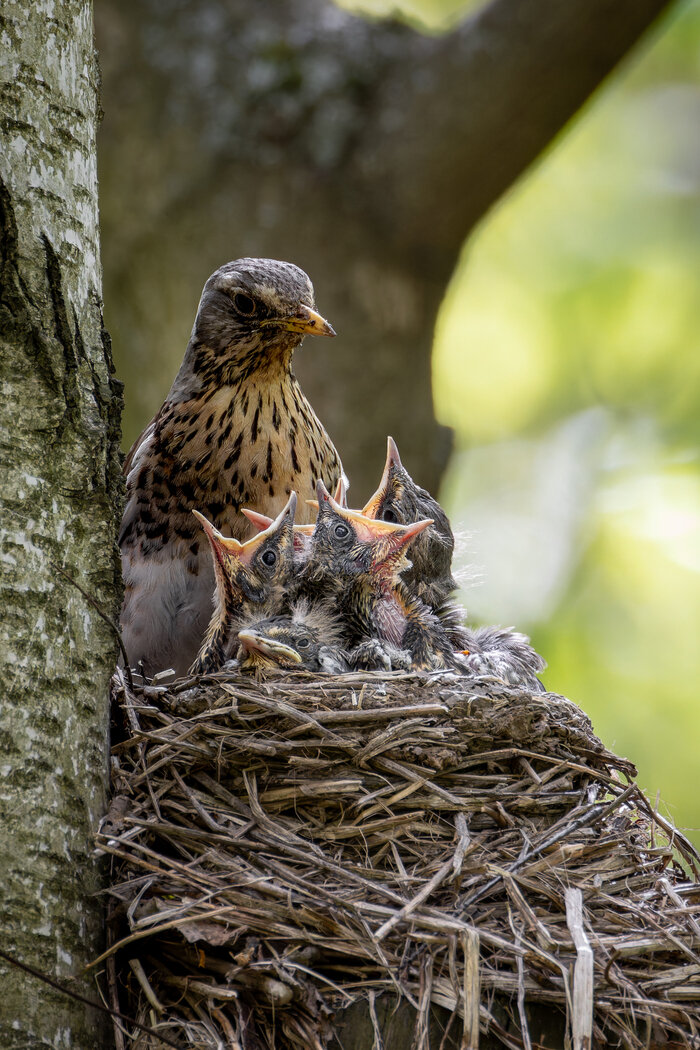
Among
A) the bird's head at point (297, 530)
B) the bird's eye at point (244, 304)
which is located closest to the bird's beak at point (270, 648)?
the bird's head at point (297, 530)

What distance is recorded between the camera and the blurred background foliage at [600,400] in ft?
28.1

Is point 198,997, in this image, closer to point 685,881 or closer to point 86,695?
point 86,695

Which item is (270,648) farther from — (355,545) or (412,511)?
(412,511)

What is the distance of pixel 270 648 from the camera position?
3.45 meters

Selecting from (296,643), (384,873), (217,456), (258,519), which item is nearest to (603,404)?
(217,456)

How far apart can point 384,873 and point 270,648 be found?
3.07 ft

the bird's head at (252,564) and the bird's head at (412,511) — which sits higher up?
the bird's head at (412,511)

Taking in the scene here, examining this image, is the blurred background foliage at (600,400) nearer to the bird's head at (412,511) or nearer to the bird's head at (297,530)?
the bird's head at (412,511)

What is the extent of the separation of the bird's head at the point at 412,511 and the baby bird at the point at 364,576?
11.9 inches

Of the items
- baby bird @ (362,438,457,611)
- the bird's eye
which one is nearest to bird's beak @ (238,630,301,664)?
baby bird @ (362,438,457,611)

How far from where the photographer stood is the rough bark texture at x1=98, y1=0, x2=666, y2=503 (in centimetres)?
525

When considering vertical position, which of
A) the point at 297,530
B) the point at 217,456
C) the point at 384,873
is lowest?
the point at 384,873

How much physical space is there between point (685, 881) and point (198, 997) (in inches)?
52.5

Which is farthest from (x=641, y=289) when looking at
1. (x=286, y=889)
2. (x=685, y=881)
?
(x=286, y=889)
